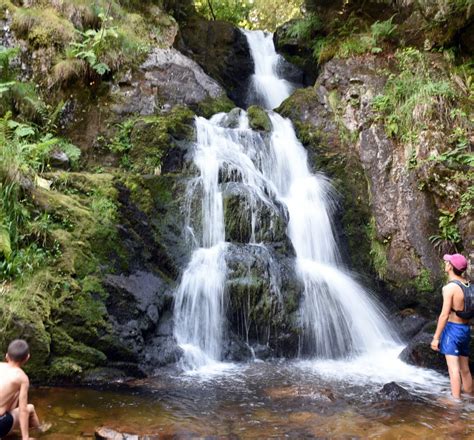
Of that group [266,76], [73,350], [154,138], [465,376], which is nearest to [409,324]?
[465,376]

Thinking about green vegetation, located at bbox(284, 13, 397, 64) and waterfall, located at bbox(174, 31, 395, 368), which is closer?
waterfall, located at bbox(174, 31, 395, 368)

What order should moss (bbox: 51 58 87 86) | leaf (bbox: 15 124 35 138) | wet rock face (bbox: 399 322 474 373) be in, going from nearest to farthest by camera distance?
1. wet rock face (bbox: 399 322 474 373)
2. leaf (bbox: 15 124 35 138)
3. moss (bbox: 51 58 87 86)

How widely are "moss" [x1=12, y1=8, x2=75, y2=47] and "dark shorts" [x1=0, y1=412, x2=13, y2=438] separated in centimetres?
844

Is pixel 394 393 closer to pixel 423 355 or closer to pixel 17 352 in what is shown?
pixel 423 355

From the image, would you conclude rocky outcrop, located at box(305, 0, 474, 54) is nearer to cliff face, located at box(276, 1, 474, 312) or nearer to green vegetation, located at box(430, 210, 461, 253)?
cliff face, located at box(276, 1, 474, 312)

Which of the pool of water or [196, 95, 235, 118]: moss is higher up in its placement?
[196, 95, 235, 118]: moss

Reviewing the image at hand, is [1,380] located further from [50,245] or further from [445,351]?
[445,351]

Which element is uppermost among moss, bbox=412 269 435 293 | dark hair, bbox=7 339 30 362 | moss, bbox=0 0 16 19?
moss, bbox=0 0 16 19

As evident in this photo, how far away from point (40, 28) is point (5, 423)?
8.81 m

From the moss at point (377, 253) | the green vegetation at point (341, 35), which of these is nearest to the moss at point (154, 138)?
the moss at point (377, 253)

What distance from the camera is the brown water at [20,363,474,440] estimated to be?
4.11 m

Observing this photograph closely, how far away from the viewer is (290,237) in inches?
342

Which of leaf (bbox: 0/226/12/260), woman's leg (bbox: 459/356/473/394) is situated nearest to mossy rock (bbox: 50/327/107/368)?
leaf (bbox: 0/226/12/260)

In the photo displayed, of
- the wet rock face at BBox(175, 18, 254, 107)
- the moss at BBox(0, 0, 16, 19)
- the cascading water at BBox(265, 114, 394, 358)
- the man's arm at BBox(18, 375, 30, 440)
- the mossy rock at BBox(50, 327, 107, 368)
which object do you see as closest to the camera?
the man's arm at BBox(18, 375, 30, 440)
